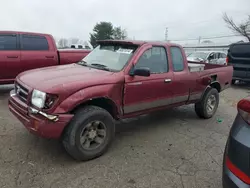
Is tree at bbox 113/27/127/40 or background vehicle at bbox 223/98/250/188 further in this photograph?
tree at bbox 113/27/127/40

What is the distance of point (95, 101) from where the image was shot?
3.74 m

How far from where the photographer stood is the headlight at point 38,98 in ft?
10.4

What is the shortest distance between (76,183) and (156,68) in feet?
8.21

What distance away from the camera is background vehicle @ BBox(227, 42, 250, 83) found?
1070 centimetres

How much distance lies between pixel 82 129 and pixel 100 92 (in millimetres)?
591

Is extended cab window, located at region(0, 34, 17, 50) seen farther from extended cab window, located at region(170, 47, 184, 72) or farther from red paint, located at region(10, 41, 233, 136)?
extended cab window, located at region(170, 47, 184, 72)

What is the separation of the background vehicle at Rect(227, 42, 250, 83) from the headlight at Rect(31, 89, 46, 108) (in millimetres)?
9913

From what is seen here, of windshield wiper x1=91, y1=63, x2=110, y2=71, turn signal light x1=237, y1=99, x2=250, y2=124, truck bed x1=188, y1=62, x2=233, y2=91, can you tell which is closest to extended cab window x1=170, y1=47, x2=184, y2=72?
truck bed x1=188, y1=62, x2=233, y2=91

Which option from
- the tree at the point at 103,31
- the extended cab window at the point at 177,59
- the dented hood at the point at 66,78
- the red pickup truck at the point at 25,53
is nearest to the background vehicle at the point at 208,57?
the red pickup truck at the point at 25,53

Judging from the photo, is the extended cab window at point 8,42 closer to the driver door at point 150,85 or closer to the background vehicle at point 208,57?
→ the driver door at point 150,85

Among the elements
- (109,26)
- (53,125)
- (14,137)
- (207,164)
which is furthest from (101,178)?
(109,26)

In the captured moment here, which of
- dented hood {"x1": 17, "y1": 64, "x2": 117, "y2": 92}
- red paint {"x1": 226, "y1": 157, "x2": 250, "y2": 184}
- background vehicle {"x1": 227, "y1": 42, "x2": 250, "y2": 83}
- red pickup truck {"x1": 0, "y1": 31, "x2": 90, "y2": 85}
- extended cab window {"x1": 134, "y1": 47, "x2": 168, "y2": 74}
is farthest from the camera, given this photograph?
background vehicle {"x1": 227, "y1": 42, "x2": 250, "y2": 83}

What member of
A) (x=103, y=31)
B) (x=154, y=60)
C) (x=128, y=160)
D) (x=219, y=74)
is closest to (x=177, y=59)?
(x=154, y=60)

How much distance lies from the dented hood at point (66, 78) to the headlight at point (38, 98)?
2.4 inches
